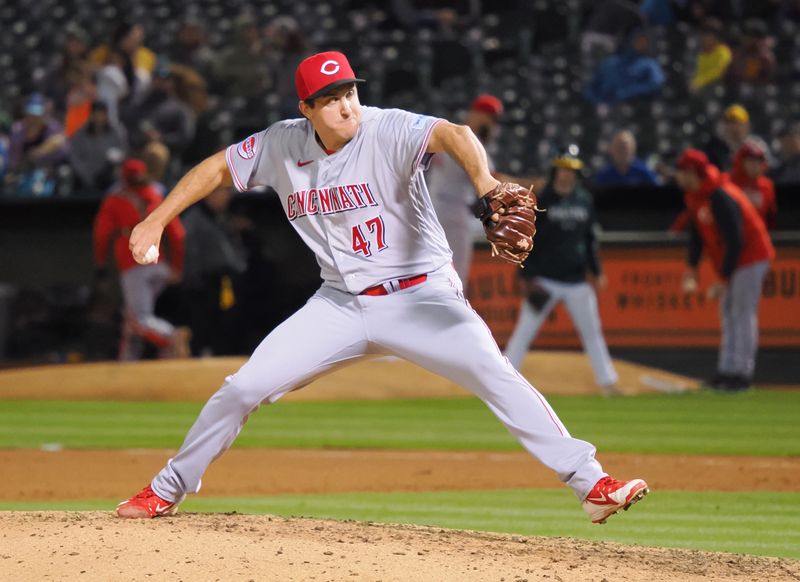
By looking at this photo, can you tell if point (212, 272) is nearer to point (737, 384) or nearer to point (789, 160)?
point (737, 384)

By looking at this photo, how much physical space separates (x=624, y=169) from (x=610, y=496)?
10.0 metres

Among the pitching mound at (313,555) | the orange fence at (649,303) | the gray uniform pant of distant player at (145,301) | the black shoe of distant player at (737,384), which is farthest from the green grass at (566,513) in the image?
the gray uniform pant of distant player at (145,301)

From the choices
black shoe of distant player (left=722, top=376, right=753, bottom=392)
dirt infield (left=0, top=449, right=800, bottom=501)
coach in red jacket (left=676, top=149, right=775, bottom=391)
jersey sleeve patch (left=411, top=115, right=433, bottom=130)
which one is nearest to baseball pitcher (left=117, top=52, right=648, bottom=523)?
jersey sleeve patch (left=411, top=115, right=433, bottom=130)

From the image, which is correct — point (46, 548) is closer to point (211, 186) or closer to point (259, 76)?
point (211, 186)

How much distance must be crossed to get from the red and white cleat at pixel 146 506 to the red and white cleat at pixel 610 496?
5.39ft

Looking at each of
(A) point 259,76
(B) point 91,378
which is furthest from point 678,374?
(A) point 259,76

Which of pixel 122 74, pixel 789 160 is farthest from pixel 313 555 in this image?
pixel 122 74

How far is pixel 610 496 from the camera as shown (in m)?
5.05

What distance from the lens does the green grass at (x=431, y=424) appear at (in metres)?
10.0

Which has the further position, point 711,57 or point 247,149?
point 711,57

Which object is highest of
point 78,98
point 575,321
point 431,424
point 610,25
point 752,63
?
point 78,98

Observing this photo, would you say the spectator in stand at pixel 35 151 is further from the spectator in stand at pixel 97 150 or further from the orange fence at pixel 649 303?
the orange fence at pixel 649 303

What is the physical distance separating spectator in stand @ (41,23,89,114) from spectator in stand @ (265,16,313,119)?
252 centimetres

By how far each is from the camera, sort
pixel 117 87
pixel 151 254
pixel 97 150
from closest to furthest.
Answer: pixel 151 254 < pixel 97 150 < pixel 117 87
